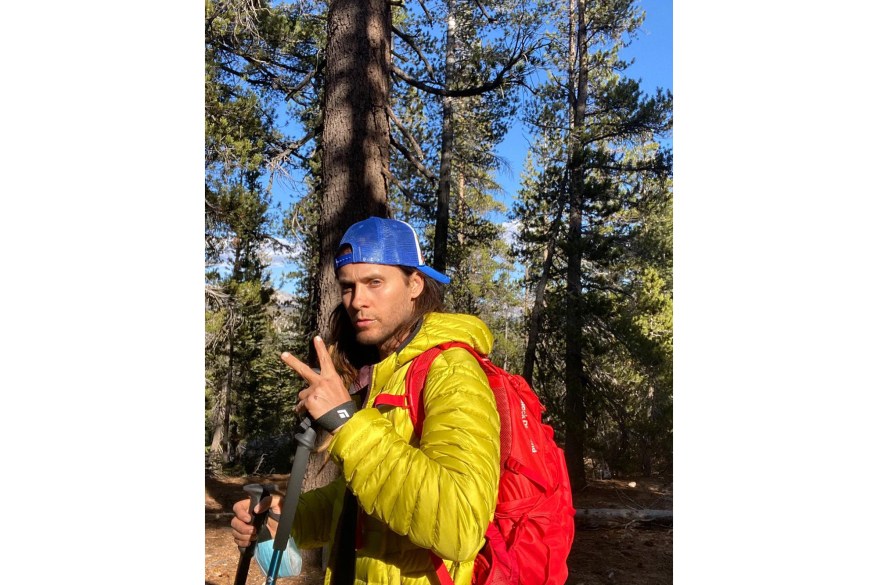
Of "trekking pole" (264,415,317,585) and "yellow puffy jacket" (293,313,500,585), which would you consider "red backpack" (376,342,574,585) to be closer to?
"yellow puffy jacket" (293,313,500,585)

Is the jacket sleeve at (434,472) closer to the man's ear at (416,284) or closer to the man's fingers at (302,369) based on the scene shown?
the man's fingers at (302,369)

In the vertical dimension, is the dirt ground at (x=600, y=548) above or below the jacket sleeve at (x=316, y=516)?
below

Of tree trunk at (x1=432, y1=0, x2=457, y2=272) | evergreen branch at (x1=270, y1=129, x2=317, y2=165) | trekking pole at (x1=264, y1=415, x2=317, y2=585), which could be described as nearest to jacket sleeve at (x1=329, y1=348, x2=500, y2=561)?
trekking pole at (x1=264, y1=415, x2=317, y2=585)

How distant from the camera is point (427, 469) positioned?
0.98 metres

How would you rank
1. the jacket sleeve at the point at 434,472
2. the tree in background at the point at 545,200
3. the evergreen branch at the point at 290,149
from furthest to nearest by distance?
the tree in background at the point at 545,200, the evergreen branch at the point at 290,149, the jacket sleeve at the point at 434,472

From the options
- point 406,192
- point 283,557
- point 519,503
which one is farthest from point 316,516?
point 406,192

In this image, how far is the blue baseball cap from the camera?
4.42ft

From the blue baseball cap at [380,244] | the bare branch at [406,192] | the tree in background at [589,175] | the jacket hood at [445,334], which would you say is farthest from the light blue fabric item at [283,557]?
the tree in background at [589,175]

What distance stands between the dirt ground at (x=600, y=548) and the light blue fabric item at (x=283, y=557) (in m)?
3.19

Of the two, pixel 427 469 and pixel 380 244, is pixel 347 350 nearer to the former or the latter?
pixel 380 244

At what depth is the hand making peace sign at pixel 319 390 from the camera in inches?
42.3

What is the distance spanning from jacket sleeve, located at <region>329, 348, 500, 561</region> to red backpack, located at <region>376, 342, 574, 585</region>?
131 millimetres

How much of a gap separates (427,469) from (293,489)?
340mm
